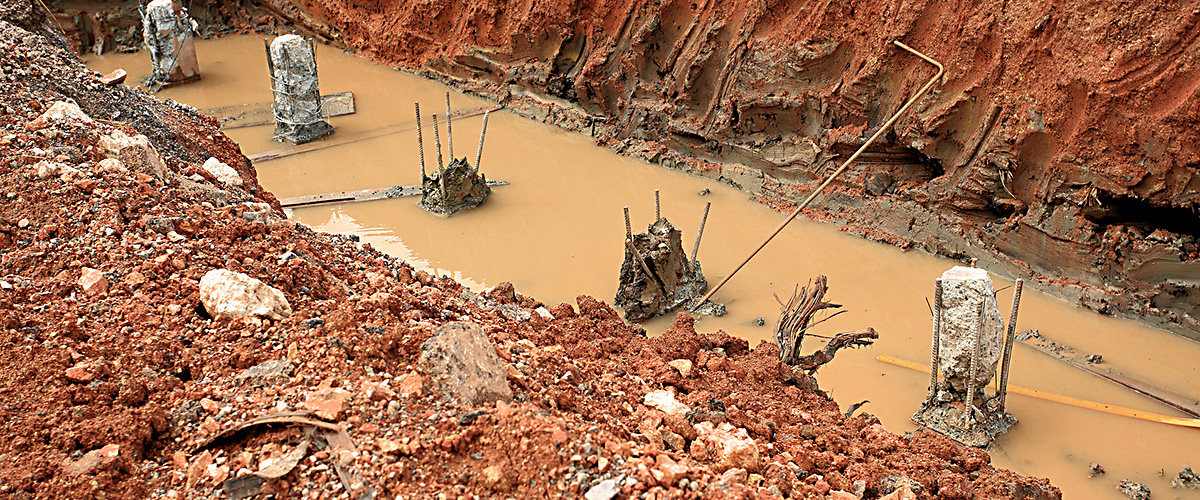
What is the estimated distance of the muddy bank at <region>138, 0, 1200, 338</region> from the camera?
26.7 feet

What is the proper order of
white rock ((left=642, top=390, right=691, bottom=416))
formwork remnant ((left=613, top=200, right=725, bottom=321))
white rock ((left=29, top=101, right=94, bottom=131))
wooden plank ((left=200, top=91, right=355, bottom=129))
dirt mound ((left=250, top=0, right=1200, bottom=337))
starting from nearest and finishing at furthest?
white rock ((left=642, top=390, right=691, bottom=416)) < white rock ((left=29, top=101, right=94, bottom=131)) < dirt mound ((left=250, top=0, right=1200, bottom=337)) < formwork remnant ((left=613, top=200, right=725, bottom=321)) < wooden plank ((left=200, top=91, right=355, bottom=129))

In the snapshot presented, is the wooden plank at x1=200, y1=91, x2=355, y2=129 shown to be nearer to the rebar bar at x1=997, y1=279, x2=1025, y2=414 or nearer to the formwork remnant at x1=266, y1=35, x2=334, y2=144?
the formwork remnant at x1=266, y1=35, x2=334, y2=144

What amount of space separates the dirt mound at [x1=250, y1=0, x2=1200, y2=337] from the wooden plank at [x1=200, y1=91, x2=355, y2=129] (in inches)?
129

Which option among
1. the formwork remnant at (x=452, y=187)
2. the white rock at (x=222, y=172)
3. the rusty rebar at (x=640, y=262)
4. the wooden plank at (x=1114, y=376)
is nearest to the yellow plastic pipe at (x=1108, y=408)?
the wooden plank at (x=1114, y=376)

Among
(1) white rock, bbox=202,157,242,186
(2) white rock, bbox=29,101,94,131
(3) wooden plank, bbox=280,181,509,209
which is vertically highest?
(2) white rock, bbox=29,101,94,131

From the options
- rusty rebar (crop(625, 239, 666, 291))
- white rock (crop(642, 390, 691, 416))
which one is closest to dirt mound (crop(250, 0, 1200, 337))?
rusty rebar (crop(625, 239, 666, 291))

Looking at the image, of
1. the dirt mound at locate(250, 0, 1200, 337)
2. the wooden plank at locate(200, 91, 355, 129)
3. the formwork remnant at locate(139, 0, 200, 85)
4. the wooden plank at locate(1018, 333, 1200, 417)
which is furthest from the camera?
the formwork remnant at locate(139, 0, 200, 85)

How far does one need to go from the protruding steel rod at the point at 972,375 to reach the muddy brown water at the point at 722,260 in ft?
1.15

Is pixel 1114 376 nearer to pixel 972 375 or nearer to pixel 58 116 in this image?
pixel 972 375

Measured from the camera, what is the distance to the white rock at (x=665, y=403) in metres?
4.14

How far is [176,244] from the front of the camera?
446cm

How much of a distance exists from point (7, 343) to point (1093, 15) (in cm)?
895

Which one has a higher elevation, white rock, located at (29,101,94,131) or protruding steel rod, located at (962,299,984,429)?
white rock, located at (29,101,94,131)

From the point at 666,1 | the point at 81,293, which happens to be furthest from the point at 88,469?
the point at 666,1
